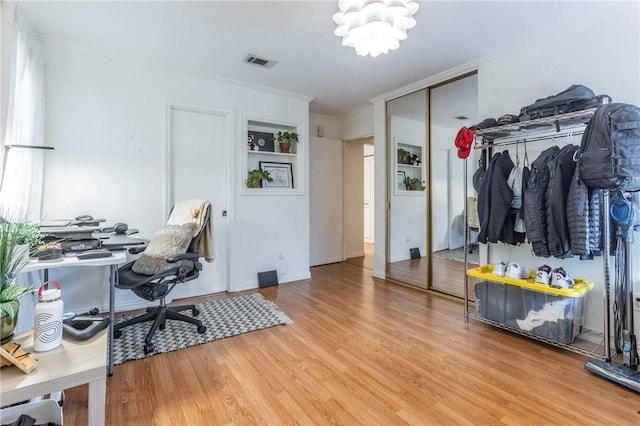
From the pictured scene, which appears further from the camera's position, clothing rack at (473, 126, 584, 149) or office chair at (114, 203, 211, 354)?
clothing rack at (473, 126, 584, 149)

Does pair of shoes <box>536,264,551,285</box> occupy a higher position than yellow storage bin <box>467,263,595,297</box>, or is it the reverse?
pair of shoes <box>536,264,551,285</box>

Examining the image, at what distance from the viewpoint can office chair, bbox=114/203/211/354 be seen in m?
2.23

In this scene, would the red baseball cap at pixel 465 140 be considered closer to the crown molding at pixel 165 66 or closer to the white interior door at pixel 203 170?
the crown molding at pixel 165 66

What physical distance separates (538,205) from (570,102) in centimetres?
75

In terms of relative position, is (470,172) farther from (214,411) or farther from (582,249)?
(214,411)

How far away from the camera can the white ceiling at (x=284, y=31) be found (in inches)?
85.0

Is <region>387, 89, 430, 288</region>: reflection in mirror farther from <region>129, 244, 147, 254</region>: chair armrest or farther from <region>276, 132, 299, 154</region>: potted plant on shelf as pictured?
<region>129, 244, 147, 254</region>: chair armrest

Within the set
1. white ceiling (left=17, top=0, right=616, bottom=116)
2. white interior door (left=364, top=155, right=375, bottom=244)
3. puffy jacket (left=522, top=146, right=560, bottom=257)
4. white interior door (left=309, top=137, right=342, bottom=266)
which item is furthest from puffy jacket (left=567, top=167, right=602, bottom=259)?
white interior door (left=364, top=155, right=375, bottom=244)

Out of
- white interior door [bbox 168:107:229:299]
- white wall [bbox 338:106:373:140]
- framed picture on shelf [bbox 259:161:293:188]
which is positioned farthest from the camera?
white wall [bbox 338:106:373:140]

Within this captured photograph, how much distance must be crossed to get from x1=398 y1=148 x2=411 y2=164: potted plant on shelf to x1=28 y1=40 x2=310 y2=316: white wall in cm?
173

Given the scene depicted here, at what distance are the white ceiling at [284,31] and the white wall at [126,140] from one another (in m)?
0.21

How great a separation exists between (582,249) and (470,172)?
1369 millimetres

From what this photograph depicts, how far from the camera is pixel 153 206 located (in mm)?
3105

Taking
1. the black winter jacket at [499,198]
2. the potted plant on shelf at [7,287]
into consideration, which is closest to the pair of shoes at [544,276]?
the black winter jacket at [499,198]
